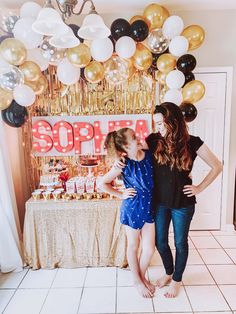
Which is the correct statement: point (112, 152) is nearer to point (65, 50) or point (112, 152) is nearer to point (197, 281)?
point (65, 50)

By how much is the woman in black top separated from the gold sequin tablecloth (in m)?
0.55

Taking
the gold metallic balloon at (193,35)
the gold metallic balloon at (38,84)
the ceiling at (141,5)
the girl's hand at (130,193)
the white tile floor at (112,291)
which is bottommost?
the white tile floor at (112,291)

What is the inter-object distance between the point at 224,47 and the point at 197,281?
93.9 inches

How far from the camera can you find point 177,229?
6.61 ft

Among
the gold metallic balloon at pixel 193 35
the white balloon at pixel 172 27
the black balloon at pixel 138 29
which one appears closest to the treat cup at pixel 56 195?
the black balloon at pixel 138 29

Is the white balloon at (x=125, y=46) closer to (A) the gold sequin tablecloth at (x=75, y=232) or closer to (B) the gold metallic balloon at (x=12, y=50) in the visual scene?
→ (B) the gold metallic balloon at (x=12, y=50)

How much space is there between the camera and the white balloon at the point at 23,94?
85.7 inches

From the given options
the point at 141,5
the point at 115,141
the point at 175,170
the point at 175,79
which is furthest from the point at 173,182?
the point at 141,5

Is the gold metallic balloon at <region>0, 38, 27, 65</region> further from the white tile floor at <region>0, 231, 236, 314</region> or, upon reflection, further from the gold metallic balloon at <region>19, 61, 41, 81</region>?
the white tile floor at <region>0, 231, 236, 314</region>

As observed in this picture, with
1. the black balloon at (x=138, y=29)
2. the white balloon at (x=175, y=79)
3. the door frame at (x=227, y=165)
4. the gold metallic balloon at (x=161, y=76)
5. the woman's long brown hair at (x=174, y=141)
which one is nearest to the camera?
the woman's long brown hair at (x=174, y=141)

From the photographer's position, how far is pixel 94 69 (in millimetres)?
2352

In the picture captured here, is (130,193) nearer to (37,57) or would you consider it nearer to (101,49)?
(101,49)

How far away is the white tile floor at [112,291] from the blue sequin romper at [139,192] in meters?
0.60

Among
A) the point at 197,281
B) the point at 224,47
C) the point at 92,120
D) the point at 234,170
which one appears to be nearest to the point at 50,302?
the point at 197,281
